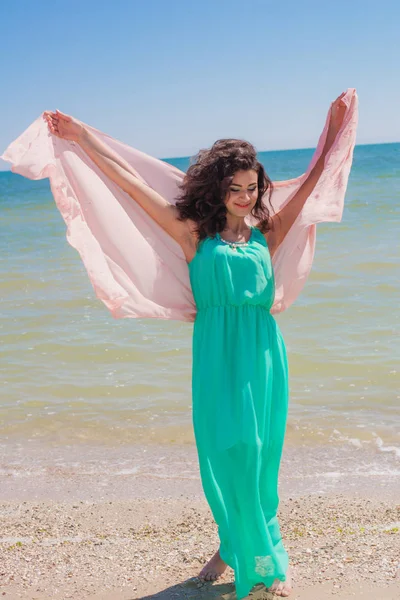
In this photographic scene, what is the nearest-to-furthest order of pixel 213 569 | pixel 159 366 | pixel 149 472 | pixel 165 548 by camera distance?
pixel 213 569, pixel 165 548, pixel 149 472, pixel 159 366

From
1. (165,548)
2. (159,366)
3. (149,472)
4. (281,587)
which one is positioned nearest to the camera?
(281,587)

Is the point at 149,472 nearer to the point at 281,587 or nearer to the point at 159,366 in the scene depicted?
the point at 281,587

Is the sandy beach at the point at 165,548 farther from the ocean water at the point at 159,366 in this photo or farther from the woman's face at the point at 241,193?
the woman's face at the point at 241,193

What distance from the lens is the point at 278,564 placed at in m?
3.27

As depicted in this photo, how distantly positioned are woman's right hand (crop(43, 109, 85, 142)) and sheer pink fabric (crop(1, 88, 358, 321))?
5 centimetres

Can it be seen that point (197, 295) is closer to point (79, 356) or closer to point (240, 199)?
point (240, 199)

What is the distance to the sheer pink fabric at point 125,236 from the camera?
344 cm

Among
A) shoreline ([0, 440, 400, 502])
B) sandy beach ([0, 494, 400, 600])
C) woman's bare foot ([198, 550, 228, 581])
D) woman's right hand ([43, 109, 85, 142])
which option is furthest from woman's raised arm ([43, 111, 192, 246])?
shoreline ([0, 440, 400, 502])

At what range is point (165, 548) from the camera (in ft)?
13.0

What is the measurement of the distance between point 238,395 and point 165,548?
1.21 meters

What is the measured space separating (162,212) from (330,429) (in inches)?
120

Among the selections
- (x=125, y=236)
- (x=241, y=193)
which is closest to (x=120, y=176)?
(x=125, y=236)

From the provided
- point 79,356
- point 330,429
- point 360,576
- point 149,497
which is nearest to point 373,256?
point 79,356

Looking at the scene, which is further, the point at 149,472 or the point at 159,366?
the point at 159,366
